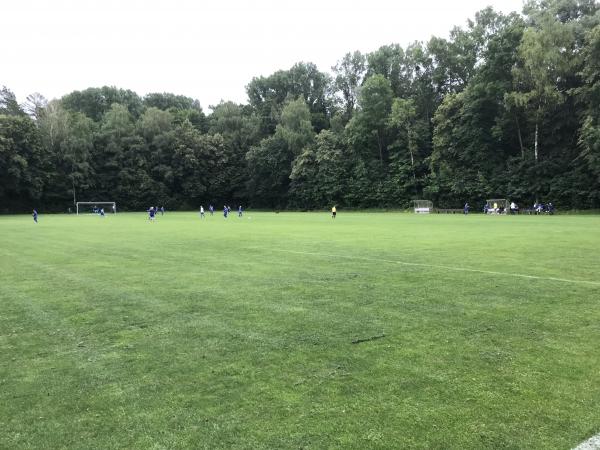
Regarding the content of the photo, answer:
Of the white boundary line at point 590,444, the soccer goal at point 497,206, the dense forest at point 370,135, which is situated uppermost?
the dense forest at point 370,135

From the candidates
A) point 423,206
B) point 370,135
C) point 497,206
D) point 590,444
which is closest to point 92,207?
point 370,135

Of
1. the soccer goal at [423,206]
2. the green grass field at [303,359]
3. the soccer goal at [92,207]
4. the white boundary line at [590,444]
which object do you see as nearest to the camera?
the white boundary line at [590,444]

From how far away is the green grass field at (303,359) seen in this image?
12.8ft

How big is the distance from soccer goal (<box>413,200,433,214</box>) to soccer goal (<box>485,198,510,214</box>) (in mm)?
7618

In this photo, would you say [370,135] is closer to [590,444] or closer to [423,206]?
[423,206]

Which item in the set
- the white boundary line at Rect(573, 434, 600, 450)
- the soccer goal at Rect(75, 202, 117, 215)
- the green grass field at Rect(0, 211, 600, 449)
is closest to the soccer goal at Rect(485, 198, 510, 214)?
the green grass field at Rect(0, 211, 600, 449)

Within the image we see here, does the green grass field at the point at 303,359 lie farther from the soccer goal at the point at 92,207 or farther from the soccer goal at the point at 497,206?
the soccer goal at the point at 92,207

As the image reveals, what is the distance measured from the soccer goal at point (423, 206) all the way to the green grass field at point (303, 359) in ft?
166

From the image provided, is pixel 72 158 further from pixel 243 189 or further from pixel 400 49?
pixel 400 49

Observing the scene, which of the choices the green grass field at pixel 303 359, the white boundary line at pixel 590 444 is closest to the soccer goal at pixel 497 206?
the green grass field at pixel 303 359

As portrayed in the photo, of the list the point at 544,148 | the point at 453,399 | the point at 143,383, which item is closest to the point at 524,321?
the point at 453,399

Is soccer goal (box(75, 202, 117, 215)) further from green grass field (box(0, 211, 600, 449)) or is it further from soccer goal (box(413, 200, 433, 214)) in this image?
green grass field (box(0, 211, 600, 449))

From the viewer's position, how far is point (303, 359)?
551cm

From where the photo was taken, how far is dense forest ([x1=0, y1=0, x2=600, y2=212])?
173 ft
